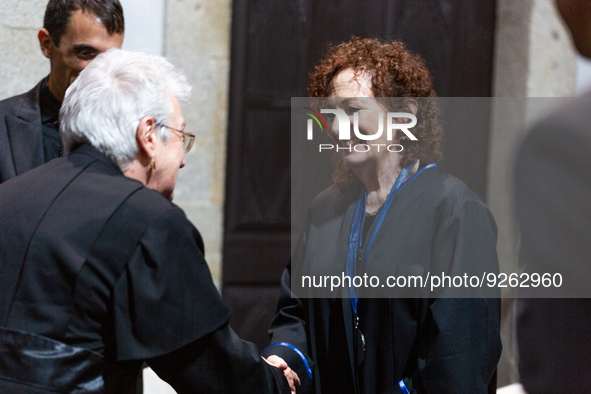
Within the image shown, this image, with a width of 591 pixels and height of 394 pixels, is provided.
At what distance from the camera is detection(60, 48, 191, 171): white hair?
1.49 metres

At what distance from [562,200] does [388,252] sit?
4.22 feet

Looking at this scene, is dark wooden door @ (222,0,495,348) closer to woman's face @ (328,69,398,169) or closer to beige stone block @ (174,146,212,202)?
beige stone block @ (174,146,212,202)

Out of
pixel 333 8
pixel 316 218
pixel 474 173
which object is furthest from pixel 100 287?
pixel 474 173

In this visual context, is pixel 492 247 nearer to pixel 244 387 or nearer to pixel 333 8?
pixel 244 387

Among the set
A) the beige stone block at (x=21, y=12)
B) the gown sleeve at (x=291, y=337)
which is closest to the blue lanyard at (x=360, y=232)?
the gown sleeve at (x=291, y=337)

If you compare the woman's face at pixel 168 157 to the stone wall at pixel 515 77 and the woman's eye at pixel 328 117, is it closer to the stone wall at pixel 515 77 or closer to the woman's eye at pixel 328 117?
the woman's eye at pixel 328 117

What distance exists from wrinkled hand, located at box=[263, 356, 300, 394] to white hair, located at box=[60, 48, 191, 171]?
32.6 inches

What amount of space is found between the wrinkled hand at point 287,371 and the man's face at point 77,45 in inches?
50.3

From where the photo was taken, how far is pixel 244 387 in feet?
5.23

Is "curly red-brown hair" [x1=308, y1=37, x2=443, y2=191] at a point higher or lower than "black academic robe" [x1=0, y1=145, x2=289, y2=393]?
higher

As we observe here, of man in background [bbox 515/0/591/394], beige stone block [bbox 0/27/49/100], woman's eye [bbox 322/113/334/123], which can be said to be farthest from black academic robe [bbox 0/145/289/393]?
beige stone block [bbox 0/27/49/100]

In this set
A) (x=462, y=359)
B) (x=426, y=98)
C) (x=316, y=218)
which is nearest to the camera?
(x=462, y=359)

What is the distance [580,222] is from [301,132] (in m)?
3.15

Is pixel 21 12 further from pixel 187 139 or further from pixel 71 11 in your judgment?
pixel 187 139
